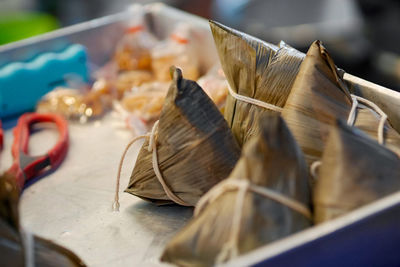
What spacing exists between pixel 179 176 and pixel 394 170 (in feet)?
1.37

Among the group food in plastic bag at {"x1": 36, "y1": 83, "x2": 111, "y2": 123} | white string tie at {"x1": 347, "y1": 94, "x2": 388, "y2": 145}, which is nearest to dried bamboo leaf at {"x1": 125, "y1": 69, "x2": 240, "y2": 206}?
white string tie at {"x1": 347, "y1": 94, "x2": 388, "y2": 145}

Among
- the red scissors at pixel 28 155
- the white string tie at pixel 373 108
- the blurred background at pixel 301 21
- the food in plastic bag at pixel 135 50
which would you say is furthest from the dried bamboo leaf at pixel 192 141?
the blurred background at pixel 301 21

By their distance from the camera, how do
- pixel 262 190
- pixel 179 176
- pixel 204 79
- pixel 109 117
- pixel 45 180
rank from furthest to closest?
pixel 109 117
pixel 204 79
pixel 45 180
pixel 179 176
pixel 262 190

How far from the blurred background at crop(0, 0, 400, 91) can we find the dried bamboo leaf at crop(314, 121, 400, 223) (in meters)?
2.26

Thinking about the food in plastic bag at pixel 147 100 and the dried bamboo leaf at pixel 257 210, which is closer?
the dried bamboo leaf at pixel 257 210

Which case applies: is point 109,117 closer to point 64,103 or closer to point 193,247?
point 64,103

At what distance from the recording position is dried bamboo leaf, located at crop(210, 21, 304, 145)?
1080 mm

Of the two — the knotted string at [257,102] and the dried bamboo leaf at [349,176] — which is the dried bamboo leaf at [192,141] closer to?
the knotted string at [257,102]

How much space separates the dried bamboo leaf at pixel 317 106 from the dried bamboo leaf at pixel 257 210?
0.16m

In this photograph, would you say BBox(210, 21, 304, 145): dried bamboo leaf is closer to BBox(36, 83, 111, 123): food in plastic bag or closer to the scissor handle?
the scissor handle

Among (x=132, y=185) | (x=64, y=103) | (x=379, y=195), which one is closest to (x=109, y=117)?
(x=64, y=103)

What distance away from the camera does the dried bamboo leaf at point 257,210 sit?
0.74 m

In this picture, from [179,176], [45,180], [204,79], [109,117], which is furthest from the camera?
[109,117]

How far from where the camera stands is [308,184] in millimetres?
829
